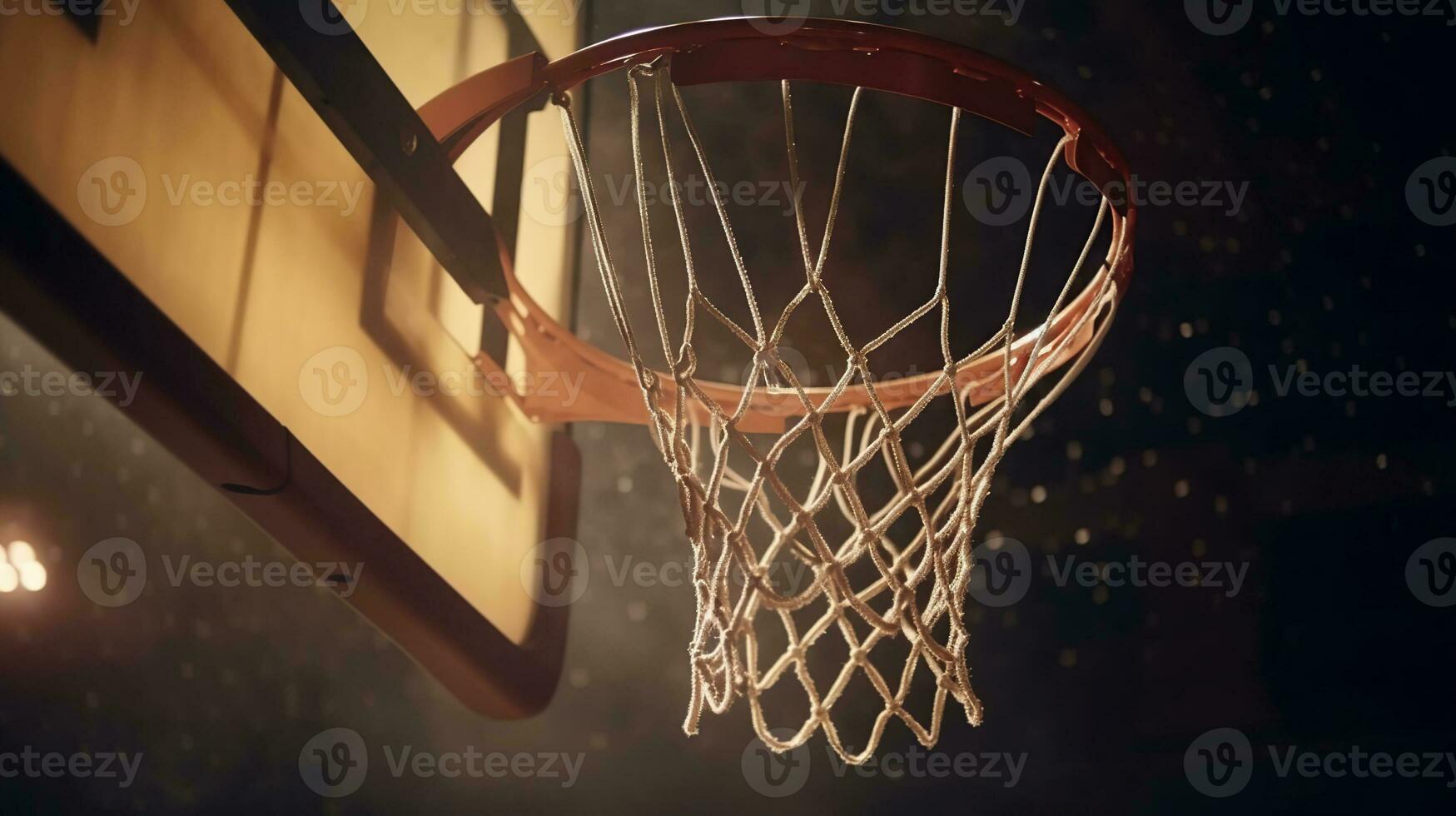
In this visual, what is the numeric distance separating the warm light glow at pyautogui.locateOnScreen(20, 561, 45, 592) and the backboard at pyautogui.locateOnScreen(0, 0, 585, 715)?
1.20 metres

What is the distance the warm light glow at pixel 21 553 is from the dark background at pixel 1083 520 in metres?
0.05

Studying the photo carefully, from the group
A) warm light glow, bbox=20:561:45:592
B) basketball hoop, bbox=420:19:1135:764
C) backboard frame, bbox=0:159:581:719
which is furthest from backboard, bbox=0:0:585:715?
warm light glow, bbox=20:561:45:592

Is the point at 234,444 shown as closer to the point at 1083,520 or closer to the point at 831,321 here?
the point at 831,321

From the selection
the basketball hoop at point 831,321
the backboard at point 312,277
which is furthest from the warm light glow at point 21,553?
the basketball hoop at point 831,321

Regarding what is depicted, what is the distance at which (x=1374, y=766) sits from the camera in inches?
62.1

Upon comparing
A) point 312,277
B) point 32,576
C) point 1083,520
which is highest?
point 312,277

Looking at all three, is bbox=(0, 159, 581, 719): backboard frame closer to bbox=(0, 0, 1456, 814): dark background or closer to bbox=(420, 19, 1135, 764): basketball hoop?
bbox=(420, 19, 1135, 764): basketball hoop

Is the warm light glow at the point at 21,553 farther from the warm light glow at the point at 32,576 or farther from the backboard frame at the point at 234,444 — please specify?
the backboard frame at the point at 234,444

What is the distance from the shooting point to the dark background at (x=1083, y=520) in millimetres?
1664

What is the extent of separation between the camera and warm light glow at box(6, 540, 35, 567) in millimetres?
2031

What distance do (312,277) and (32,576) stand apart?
144 centimetres

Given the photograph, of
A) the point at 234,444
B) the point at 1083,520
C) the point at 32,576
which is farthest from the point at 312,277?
the point at 32,576

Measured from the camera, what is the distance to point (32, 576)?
6.67 feet

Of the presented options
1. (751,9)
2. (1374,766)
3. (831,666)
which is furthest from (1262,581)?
(751,9)
